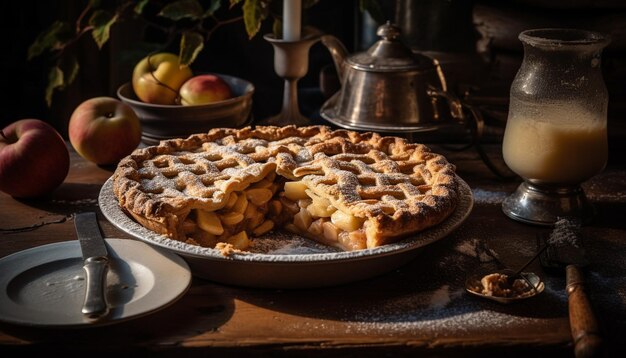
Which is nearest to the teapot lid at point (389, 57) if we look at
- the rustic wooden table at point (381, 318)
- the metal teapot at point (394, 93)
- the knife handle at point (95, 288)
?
the metal teapot at point (394, 93)

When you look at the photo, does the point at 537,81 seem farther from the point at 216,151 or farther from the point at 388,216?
the point at 216,151

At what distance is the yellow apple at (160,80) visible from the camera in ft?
7.69

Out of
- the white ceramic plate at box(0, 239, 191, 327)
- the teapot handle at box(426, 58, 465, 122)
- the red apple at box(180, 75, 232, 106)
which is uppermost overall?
the teapot handle at box(426, 58, 465, 122)

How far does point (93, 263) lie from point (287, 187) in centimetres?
50

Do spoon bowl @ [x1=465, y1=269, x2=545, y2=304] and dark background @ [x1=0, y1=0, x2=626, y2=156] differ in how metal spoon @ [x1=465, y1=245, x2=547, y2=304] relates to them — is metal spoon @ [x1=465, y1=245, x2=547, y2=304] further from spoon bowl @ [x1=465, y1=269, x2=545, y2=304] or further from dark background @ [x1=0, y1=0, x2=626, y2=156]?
dark background @ [x1=0, y1=0, x2=626, y2=156]

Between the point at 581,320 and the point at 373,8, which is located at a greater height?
the point at 373,8

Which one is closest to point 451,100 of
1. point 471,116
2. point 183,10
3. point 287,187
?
point 471,116

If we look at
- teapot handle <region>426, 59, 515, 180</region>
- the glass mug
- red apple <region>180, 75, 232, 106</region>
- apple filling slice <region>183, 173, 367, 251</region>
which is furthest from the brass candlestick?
the glass mug

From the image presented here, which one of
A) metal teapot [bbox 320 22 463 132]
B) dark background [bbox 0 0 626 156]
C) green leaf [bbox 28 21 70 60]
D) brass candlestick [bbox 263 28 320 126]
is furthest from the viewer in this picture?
dark background [bbox 0 0 626 156]

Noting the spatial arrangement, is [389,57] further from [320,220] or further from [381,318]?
[381,318]

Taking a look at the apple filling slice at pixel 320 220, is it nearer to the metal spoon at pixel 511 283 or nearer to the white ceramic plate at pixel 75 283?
the metal spoon at pixel 511 283

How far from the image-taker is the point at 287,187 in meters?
1.74

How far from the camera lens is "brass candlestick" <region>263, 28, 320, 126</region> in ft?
7.57

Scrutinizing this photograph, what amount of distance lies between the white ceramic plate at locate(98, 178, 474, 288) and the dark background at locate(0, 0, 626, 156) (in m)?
1.22
